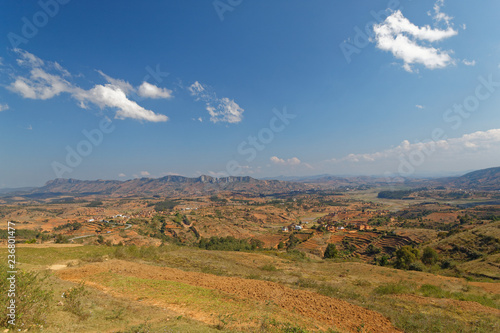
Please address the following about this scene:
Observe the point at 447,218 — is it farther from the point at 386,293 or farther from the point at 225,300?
the point at 225,300

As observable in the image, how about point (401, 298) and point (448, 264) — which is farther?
point (448, 264)

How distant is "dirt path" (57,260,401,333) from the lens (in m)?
9.45

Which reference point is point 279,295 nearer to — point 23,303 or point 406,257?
point 23,303

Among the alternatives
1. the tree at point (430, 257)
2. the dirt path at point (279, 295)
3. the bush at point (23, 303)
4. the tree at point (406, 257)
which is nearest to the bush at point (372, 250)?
the tree at point (406, 257)

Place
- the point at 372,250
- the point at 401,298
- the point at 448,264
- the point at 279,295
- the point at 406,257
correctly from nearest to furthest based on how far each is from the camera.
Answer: the point at 279,295, the point at 401,298, the point at 448,264, the point at 406,257, the point at 372,250

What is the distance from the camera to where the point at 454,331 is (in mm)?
9086

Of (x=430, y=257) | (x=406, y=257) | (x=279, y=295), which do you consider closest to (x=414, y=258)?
(x=406, y=257)

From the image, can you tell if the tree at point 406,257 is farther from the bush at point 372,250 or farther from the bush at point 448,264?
the bush at point 372,250

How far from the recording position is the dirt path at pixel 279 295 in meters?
9.45

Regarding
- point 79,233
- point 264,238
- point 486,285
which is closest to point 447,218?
point 264,238

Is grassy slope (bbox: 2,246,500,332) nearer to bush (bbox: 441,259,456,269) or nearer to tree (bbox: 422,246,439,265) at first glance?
bush (bbox: 441,259,456,269)

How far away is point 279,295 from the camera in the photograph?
12.0 m

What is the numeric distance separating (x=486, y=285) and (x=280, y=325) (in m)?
23.4

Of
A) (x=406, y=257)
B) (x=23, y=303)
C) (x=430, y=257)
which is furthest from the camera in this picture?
(x=406, y=257)
